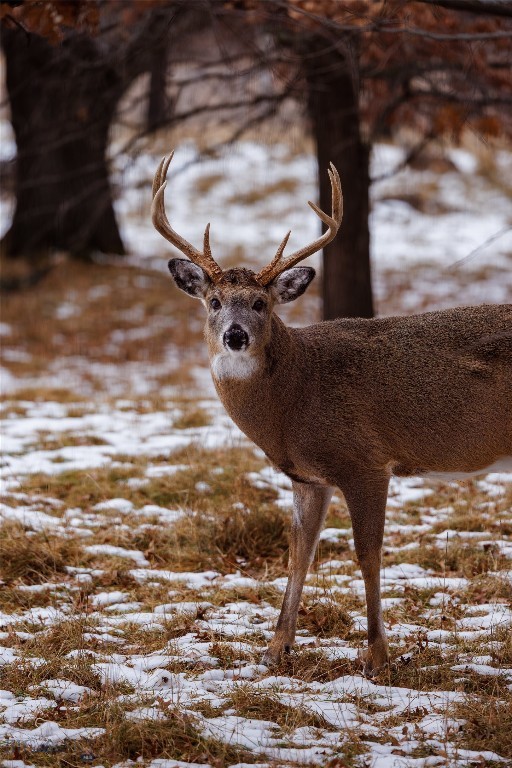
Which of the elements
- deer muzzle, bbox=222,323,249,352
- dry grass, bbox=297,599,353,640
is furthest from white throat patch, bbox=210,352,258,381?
dry grass, bbox=297,599,353,640

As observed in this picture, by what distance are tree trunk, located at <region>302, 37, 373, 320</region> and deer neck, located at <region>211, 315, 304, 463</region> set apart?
204 inches

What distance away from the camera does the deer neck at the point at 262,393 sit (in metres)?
5.25

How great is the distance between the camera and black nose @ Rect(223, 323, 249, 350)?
16.3 ft

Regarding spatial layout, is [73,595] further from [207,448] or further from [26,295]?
[26,295]

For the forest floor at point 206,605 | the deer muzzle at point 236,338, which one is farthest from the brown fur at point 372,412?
the forest floor at point 206,605

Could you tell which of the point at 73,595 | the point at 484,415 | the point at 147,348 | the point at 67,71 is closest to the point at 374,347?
the point at 484,415

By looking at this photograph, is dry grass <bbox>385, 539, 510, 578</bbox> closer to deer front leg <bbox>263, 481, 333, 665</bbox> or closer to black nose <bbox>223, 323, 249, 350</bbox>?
deer front leg <bbox>263, 481, 333, 665</bbox>

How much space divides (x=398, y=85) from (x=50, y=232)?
952cm

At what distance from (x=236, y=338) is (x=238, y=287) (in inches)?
17.0

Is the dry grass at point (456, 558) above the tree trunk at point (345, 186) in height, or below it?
below

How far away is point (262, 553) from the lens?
6.54 meters

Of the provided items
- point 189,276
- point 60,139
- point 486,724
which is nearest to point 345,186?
point 60,139

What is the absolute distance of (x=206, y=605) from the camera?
5695 mm

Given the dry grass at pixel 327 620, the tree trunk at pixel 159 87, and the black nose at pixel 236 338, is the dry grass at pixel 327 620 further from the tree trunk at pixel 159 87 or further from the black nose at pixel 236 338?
the tree trunk at pixel 159 87
